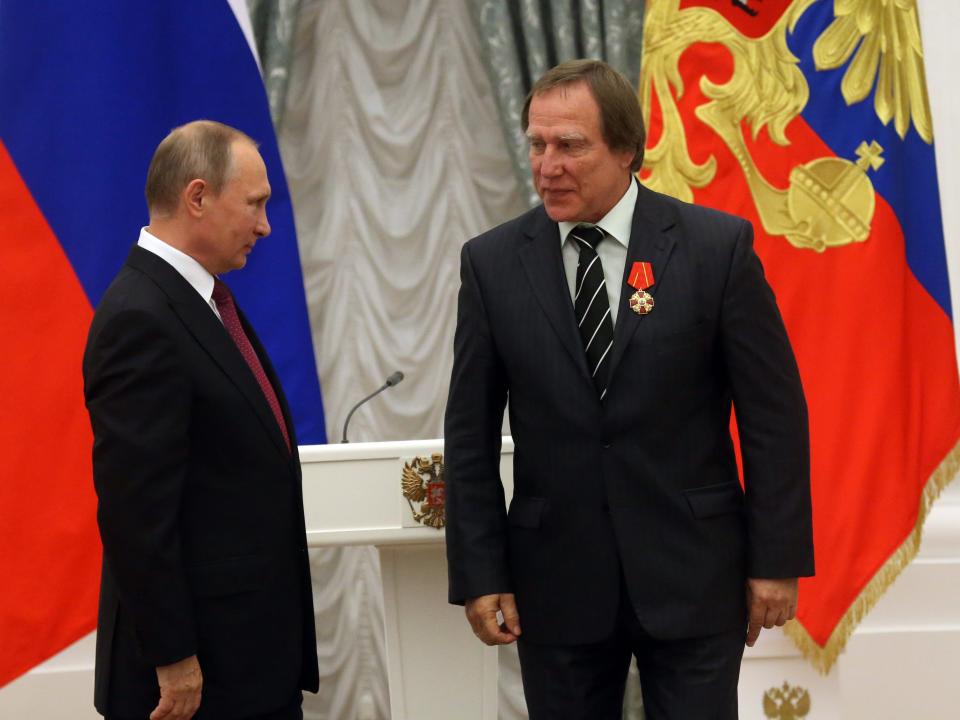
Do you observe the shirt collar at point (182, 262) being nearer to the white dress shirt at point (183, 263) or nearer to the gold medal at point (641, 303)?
the white dress shirt at point (183, 263)

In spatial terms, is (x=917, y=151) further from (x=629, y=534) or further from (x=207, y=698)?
(x=207, y=698)

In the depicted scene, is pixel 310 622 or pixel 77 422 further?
pixel 77 422

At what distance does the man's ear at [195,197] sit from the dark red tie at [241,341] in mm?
138

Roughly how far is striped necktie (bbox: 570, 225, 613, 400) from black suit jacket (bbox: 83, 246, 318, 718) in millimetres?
565

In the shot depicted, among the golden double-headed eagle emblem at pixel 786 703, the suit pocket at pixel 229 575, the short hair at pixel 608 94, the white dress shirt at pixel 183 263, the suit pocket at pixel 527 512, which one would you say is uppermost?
the short hair at pixel 608 94

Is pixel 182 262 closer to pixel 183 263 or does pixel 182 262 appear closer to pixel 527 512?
pixel 183 263

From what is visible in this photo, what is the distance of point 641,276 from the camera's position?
Result: 2057mm

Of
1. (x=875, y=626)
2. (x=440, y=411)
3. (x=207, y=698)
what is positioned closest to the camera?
(x=207, y=698)

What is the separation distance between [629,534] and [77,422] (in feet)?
7.74

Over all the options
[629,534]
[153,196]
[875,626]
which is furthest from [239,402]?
[875,626]

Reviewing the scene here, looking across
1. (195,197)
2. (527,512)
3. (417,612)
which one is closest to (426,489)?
(417,612)

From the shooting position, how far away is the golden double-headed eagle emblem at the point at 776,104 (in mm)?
3631

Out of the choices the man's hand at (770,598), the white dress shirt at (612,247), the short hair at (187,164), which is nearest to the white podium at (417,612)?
the white dress shirt at (612,247)

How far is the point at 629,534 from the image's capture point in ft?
6.68
